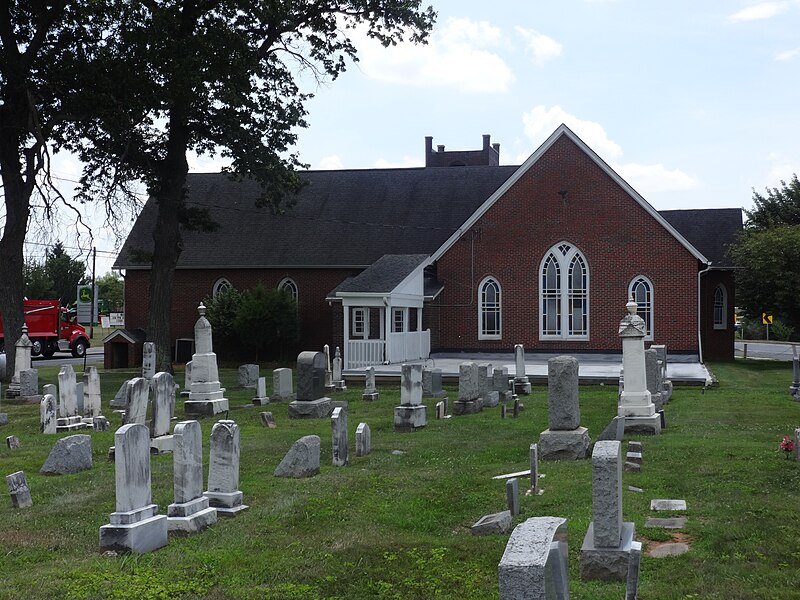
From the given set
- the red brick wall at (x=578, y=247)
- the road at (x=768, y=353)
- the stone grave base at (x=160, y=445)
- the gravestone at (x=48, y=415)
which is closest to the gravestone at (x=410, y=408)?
the stone grave base at (x=160, y=445)

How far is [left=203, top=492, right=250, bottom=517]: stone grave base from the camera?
10.2m

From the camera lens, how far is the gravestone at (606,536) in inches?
301

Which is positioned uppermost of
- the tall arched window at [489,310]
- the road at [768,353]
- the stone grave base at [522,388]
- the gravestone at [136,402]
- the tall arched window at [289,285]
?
the tall arched window at [289,285]

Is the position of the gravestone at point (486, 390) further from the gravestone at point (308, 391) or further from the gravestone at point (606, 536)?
the gravestone at point (606, 536)

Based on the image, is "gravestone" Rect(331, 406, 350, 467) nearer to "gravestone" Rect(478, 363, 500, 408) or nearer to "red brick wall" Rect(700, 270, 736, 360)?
"gravestone" Rect(478, 363, 500, 408)

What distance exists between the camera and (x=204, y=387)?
21078 mm

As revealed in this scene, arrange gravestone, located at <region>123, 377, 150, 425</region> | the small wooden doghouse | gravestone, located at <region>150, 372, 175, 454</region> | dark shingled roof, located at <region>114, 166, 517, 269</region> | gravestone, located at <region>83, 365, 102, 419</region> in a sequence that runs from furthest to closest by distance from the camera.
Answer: dark shingled roof, located at <region>114, 166, 517, 269</region>, the small wooden doghouse, gravestone, located at <region>83, 365, 102, 419</region>, gravestone, located at <region>123, 377, 150, 425</region>, gravestone, located at <region>150, 372, 175, 454</region>

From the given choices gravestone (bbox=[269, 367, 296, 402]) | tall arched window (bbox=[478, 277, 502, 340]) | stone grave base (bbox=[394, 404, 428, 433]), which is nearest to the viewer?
stone grave base (bbox=[394, 404, 428, 433])

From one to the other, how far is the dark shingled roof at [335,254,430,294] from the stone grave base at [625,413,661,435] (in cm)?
1646

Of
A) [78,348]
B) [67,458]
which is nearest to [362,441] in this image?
[67,458]

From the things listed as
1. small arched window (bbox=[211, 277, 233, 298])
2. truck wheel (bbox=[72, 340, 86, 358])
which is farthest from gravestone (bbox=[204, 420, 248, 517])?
truck wheel (bbox=[72, 340, 86, 358])

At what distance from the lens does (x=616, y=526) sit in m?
7.75

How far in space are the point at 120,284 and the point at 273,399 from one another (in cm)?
9885

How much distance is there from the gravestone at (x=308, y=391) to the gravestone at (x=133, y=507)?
1003cm
